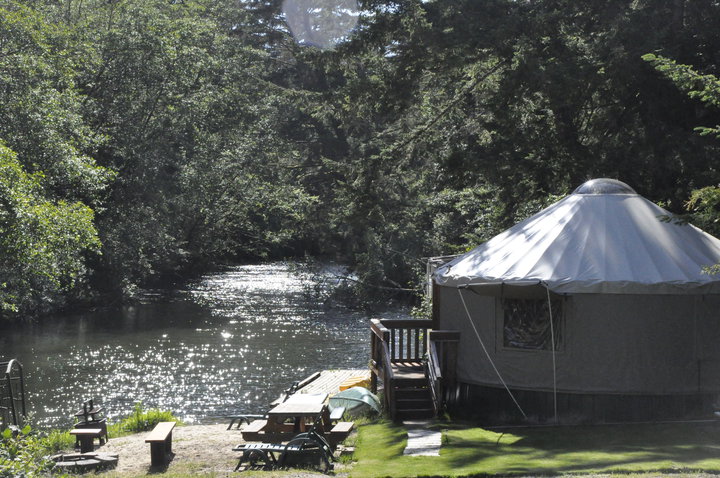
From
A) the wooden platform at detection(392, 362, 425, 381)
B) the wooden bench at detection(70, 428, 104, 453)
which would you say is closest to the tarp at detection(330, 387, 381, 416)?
the wooden platform at detection(392, 362, 425, 381)

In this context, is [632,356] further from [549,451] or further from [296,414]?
[296,414]

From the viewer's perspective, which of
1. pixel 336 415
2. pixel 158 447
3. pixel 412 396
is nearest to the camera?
pixel 158 447

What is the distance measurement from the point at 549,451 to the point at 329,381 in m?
8.04

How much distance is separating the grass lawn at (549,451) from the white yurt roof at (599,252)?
6.05 feet

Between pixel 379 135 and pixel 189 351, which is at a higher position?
pixel 379 135

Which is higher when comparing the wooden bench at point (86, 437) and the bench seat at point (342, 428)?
the bench seat at point (342, 428)

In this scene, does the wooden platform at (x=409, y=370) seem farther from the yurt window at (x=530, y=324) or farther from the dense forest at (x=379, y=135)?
the dense forest at (x=379, y=135)

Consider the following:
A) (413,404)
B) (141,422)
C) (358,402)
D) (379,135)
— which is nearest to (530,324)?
(413,404)

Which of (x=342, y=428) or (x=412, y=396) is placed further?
(x=412, y=396)

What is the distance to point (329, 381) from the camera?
16828 millimetres

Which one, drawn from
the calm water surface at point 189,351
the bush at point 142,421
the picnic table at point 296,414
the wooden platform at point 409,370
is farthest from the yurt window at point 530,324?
the calm water surface at point 189,351

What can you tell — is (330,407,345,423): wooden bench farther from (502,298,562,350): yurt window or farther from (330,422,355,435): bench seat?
(502,298,562,350): yurt window

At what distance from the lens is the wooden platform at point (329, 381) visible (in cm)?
1582

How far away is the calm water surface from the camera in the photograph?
18.1 metres
